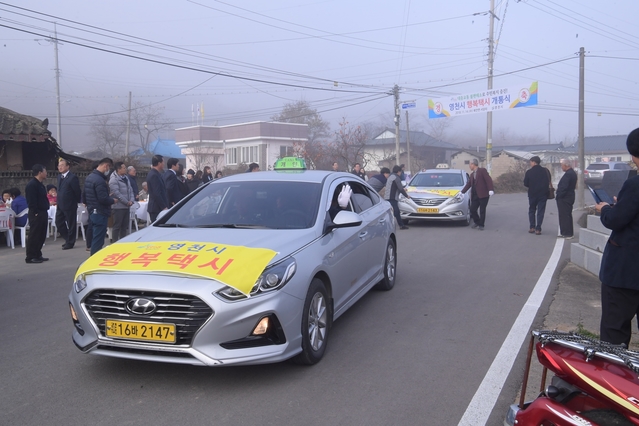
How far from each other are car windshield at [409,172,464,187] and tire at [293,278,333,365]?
11855 mm

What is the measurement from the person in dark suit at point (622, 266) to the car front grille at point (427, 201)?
10983 millimetres

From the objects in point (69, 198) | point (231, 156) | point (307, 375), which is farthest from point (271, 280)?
point (231, 156)

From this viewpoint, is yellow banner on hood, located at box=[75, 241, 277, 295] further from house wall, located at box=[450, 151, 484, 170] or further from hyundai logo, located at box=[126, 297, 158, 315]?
house wall, located at box=[450, 151, 484, 170]

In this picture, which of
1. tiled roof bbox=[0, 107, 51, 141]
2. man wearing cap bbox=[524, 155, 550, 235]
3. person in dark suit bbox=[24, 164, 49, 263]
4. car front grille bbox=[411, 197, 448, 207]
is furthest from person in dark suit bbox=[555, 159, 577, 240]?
tiled roof bbox=[0, 107, 51, 141]

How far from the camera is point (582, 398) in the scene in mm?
2889

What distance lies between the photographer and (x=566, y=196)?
12.6 metres

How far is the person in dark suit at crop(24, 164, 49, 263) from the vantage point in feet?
33.8

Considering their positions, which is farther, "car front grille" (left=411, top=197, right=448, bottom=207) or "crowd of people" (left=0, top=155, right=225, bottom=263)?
"car front grille" (left=411, top=197, right=448, bottom=207)

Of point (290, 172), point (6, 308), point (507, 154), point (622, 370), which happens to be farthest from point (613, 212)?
point (507, 154)

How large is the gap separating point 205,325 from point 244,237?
3.57 feet

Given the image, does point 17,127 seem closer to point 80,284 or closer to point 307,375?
point 80,284

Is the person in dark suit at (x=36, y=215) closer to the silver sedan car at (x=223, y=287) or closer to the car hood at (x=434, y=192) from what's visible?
the silver sedan car at (x=223, y=287)

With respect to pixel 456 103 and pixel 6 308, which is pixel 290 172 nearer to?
pixel 6 308

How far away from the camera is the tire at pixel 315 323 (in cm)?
463
